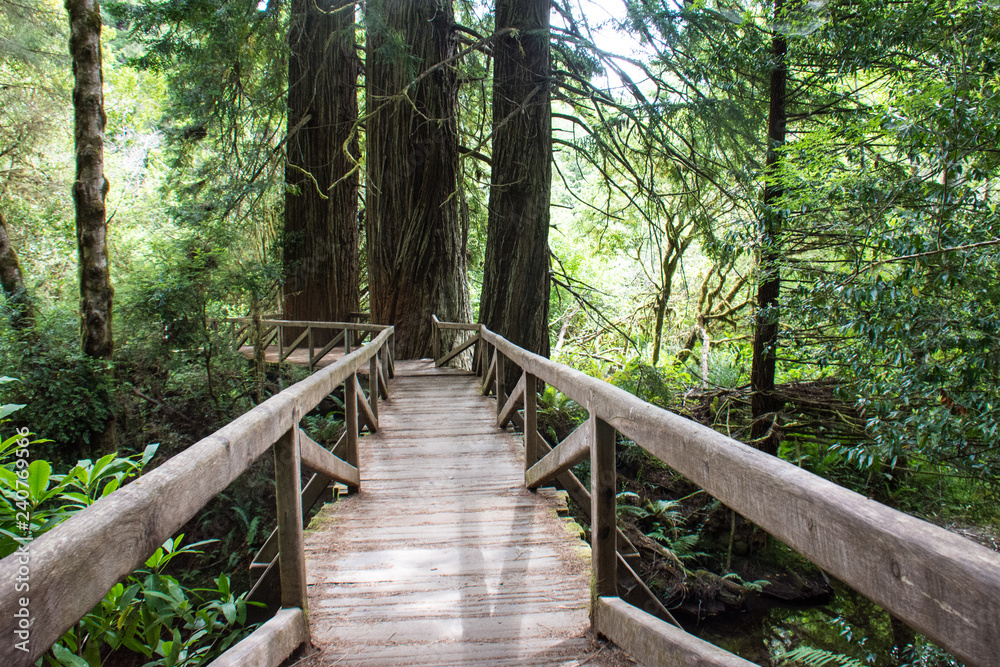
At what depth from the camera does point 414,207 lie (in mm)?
9977

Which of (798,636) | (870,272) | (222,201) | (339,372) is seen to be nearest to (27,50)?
(222,201)

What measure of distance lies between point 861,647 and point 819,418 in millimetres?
2606

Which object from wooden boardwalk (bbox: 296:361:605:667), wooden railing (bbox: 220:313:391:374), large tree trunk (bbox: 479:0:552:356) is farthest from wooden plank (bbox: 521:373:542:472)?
wooden railing (bbox: 220:313:391:374)

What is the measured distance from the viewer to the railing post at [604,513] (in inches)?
84.9

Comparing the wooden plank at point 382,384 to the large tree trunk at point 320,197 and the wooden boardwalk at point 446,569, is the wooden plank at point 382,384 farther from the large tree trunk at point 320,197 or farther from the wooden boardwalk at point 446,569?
the large tree trunk at point 320,197

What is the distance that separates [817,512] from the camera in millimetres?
1049

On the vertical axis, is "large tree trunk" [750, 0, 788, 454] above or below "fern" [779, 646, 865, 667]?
above

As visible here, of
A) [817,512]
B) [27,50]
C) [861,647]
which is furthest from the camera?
[27,50]

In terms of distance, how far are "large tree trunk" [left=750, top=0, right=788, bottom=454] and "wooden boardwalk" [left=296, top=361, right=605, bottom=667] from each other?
312cm

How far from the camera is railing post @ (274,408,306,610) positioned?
82.7 inches

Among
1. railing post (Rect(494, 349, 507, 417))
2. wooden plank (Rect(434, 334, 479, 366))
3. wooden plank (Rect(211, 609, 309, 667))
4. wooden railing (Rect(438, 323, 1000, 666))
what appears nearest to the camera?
wooden railing (Rect(438, 323, 1000, 666))

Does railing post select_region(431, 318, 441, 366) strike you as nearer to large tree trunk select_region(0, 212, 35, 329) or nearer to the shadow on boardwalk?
the shadow on boardwalk

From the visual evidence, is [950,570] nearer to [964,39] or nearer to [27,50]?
[964,39]

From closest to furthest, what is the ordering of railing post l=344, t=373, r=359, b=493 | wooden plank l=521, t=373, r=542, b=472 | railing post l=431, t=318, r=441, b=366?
wooden plank l=521, t=373, r=542, b=472 < railing post l=344, t=373, r=359, b=493 < railing post l=431, t=318, r=441, b=366
